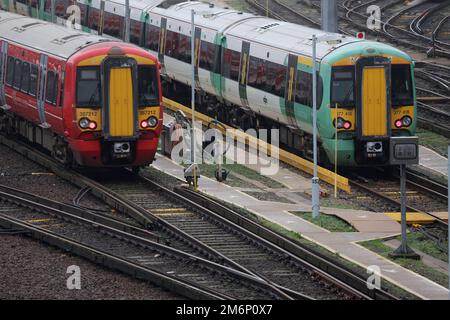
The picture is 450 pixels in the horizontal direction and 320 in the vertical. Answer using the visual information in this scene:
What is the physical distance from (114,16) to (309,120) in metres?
17.6

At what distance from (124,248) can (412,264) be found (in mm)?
5414

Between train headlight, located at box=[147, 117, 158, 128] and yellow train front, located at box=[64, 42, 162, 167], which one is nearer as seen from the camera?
yellow train front, located at box=[64, 42, 162, 167]

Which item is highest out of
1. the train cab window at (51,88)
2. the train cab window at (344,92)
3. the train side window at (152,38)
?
the train cab window at (344,92)

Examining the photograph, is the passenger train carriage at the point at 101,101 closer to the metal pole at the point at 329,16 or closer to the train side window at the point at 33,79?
the train side window at the point at 33,79

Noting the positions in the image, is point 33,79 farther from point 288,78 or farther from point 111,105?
point 288,78

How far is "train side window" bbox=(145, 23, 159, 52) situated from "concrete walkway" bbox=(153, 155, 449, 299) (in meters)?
13.5

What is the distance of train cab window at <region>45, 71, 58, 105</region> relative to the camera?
3256 cm

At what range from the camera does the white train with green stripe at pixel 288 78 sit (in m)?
32.8

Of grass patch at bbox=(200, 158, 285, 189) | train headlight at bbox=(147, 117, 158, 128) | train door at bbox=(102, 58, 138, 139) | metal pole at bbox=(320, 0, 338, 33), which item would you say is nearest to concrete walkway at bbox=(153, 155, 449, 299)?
grass patch at bbox=(200, 158, 285, 189)

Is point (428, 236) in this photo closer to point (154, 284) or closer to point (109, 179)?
point (154, 284)

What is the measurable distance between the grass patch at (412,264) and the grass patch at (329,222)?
1.33 m

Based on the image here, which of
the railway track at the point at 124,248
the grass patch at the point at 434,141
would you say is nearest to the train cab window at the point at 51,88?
the railway track at the point at 124,248

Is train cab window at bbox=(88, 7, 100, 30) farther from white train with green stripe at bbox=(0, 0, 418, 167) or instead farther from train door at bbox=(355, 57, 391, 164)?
train door at bbox=(355, 57, 391, 164)

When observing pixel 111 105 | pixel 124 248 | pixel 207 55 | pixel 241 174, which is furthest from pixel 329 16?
pixel 124 248
